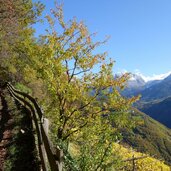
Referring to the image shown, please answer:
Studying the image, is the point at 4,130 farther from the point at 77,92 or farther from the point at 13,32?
the point at 13,32

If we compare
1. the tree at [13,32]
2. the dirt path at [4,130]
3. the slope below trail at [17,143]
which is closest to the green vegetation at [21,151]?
the slope below trail at [17,143]

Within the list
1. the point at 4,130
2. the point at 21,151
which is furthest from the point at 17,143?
the point at 4,130

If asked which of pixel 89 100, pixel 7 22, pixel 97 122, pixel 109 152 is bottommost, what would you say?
pixel 109 152

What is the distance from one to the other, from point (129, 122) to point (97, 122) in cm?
167

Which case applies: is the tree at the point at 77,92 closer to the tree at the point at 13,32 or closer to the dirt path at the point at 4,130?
the dirt path at the point at 4,130

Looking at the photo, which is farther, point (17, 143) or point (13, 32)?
point (13, 32)

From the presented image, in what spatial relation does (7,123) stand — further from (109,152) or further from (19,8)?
(19,8)

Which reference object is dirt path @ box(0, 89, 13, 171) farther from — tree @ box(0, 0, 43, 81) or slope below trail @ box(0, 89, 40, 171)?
tree @ box(0, 0, 43, 81)

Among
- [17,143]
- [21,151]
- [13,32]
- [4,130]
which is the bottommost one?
[21,151]

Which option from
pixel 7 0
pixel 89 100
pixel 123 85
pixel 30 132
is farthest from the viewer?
pixel 7 0

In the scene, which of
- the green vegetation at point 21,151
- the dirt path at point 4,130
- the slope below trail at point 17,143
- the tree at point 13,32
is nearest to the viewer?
the green vegetation at point 21,151

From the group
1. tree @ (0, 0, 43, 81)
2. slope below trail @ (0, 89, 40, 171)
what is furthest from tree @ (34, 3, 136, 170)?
tree @ (0, 0, 43, 81)

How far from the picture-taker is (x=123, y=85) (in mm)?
18484

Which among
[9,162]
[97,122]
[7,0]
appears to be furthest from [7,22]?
[9,162]
